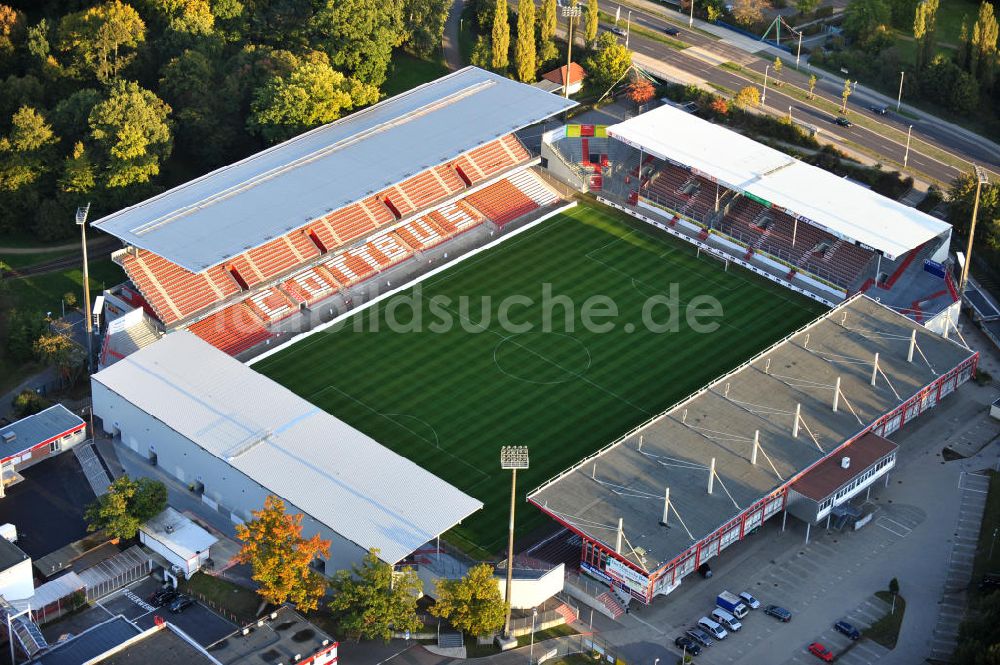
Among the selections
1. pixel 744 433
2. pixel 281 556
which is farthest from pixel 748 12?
pixel 281 556

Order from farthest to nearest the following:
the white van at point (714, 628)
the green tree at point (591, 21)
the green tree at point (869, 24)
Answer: the green tree at point (869, 24)
the green tree at point (591, 21)
the white van at point (714, 628)

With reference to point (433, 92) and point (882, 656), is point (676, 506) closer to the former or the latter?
Result: point (882, 656)

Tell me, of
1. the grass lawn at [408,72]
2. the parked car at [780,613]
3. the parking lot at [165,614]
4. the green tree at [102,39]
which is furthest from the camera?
the grass lawn at [408,72]

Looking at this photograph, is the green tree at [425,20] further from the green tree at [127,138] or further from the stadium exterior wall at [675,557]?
the stadium exterior wall at [675,557]

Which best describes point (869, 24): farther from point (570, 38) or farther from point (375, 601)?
point (375, 601)

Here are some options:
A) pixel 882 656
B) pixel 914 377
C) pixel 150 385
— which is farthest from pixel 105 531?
pixel 914 377

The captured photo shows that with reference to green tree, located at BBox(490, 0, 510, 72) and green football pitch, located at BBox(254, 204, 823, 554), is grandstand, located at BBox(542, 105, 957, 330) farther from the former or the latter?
green tree, located at BBox(490, 0, 510, 72)

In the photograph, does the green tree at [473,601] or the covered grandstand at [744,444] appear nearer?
the green tree at [473,601]

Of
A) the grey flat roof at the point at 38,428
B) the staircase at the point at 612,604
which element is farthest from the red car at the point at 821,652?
the grey flat roof at the point at 38,428
